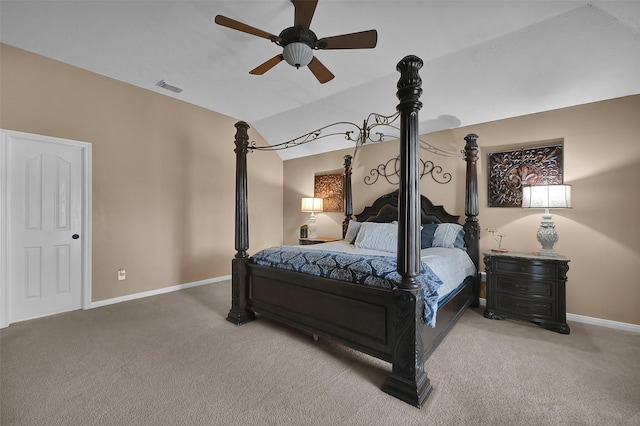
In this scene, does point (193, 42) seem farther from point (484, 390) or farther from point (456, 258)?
point (484, 390)

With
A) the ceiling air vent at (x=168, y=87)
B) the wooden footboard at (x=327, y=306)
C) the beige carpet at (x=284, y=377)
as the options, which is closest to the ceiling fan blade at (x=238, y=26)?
the wooden footboard at (x=327, y=306)

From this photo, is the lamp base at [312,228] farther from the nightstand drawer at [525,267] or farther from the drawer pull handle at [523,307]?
the drawer pull handle at [523,307]

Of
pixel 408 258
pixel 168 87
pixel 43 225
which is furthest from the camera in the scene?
pixel 168 87

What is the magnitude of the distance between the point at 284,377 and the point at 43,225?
3.40 meters

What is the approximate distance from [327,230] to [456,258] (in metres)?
2.82

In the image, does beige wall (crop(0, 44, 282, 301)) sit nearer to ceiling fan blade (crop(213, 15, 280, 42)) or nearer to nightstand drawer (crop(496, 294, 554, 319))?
ceiling fan blade (crop(213, 15, 280, 42))

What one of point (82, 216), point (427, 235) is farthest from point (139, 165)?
point (427, 235)

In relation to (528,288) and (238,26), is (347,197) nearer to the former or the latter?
(528,288)

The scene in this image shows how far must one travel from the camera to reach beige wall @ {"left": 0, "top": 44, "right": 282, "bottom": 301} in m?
3.24

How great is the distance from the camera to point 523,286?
3.02 meters

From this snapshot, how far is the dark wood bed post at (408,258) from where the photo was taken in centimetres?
186

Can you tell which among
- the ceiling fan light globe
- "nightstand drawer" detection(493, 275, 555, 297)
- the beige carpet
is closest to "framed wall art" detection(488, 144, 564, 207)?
"nightstand drawer" detection(493, 275, 555, 297)

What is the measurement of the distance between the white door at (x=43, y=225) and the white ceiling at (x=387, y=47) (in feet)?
3.79

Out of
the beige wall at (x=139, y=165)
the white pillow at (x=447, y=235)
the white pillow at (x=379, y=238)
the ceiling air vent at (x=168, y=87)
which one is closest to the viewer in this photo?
the beige wall at (x=139, y=165)
